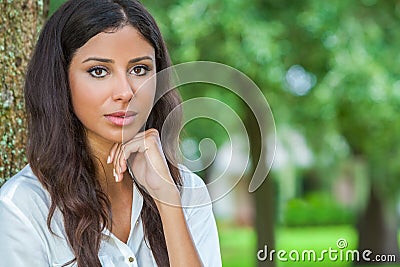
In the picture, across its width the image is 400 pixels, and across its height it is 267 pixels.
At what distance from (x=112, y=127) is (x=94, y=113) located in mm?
66

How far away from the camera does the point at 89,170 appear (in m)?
2.41

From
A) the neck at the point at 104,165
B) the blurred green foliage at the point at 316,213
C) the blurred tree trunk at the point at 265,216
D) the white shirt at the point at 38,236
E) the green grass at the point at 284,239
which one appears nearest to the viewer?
the white shirt at the point at 38,236

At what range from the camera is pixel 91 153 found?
243cm

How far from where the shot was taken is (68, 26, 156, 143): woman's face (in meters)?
2.28

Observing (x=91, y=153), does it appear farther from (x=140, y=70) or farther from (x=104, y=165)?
(x=140, y=70)

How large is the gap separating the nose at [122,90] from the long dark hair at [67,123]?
0.15 meters

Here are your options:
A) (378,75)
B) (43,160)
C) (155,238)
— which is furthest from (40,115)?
(378,75)

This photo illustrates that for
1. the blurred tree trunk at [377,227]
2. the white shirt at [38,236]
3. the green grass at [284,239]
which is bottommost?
the green grass at [284,239]

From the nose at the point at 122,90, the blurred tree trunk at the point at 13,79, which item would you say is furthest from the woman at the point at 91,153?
the blurred tree trunk at the point at 13,79

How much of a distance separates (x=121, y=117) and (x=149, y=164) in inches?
7.6

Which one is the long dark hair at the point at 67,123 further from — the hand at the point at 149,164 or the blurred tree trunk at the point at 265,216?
the blurred tree trunk at the point at 265,216

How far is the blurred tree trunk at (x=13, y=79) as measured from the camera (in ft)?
9.04

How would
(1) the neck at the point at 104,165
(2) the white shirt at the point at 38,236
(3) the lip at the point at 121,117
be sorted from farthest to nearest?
(1) the neck at the point at 104,165
(3) the lip at the point at 121,117
(2) the white shirt at the point at 38,236

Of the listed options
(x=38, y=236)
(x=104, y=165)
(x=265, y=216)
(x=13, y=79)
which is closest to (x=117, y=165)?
(x=104, y=165)
